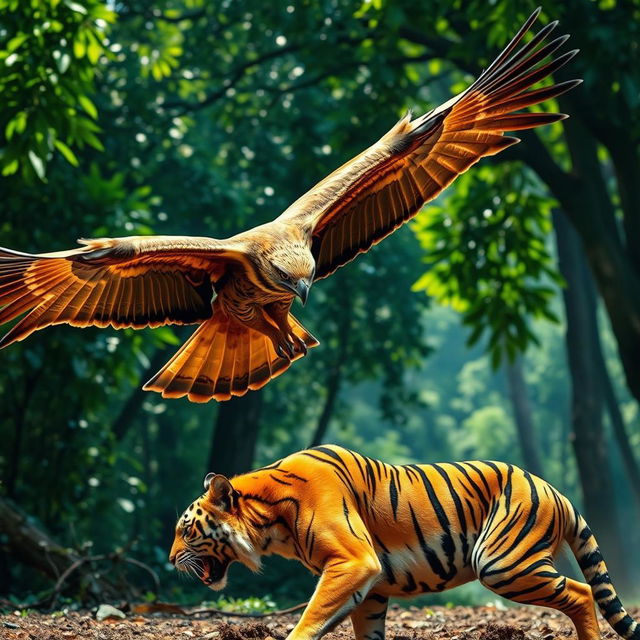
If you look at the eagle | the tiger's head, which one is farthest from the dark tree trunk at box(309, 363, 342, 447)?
the tiger's head

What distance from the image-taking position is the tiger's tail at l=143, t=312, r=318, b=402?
642 cm

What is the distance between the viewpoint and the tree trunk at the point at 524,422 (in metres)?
22.0

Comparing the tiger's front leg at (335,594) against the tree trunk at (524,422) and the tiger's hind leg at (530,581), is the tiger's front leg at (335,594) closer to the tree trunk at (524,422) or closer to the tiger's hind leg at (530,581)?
the tiger's hind leg at (530,581)

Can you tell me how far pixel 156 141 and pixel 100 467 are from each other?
5.15m

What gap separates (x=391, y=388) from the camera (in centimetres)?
1809

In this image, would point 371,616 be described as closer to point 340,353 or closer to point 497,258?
point 497,258

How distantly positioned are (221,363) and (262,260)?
90cm

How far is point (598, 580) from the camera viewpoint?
17.1 ft

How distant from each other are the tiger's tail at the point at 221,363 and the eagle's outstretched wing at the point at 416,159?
27.8 inches

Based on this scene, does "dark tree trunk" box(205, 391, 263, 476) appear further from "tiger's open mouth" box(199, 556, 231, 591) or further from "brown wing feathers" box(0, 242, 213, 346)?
"tiger's open mouth" box(199, 556, 231, 591)

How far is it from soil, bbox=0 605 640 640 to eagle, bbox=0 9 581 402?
1410 millimetres

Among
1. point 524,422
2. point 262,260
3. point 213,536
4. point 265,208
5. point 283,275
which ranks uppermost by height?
point 265,208

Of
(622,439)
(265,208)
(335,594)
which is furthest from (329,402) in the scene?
(335,594)

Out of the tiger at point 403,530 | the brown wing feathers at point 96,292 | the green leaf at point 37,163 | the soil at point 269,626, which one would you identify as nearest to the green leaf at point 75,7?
the green leaf at point 37,163
